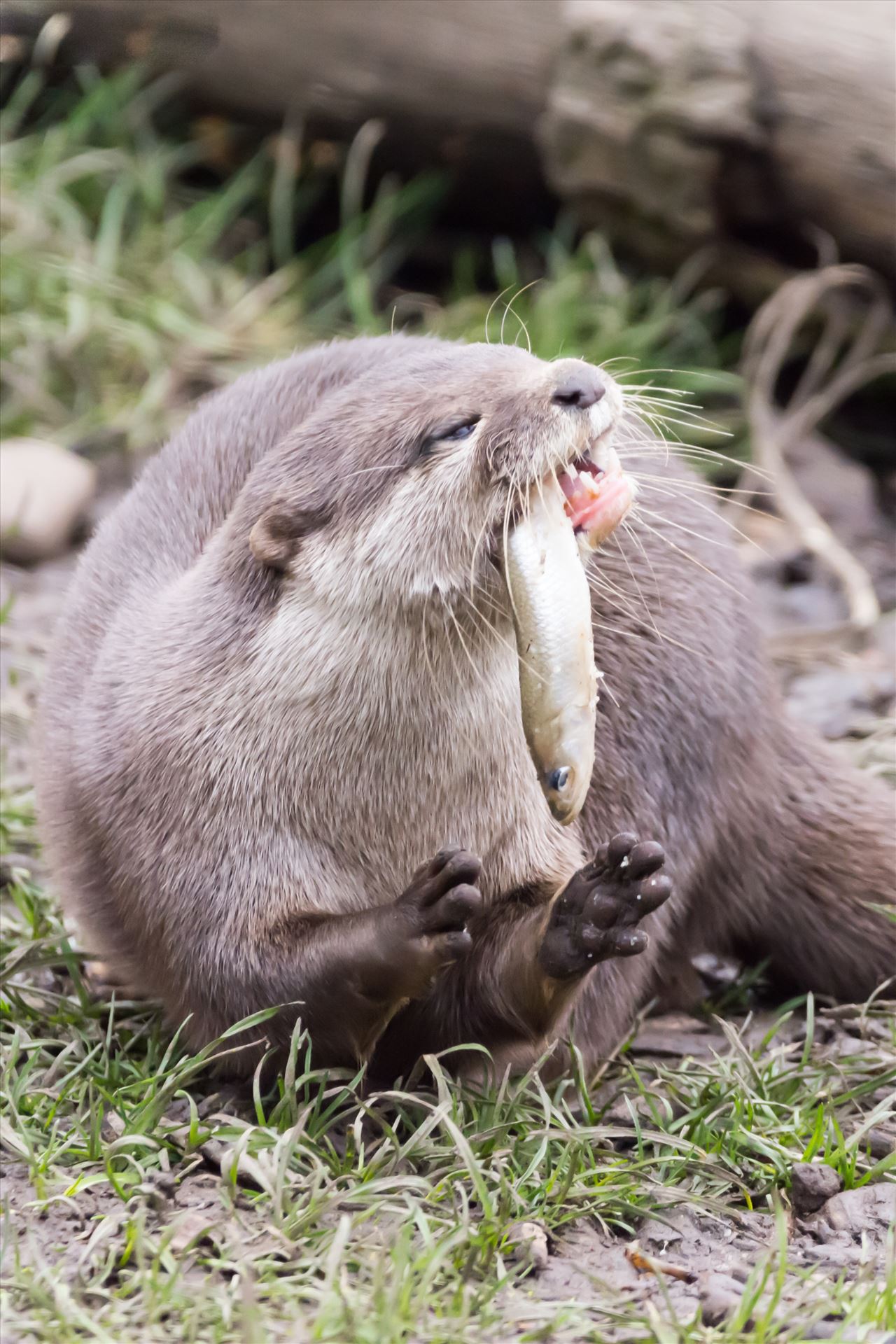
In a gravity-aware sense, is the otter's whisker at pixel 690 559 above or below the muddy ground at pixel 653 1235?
above

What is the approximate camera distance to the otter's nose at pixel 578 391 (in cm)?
189

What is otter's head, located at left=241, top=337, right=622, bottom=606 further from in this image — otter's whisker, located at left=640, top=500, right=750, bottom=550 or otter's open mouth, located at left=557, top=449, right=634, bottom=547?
otter's whisker, located at left=640, top=500, right=750, bottom=550

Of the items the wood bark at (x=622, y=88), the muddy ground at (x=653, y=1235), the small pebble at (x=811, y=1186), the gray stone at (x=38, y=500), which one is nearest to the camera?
the muddy ground at (x=653, y=1235)

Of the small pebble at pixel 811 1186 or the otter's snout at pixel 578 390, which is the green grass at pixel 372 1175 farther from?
the otter's snout at pixel 578 390

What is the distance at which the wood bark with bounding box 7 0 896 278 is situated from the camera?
4.08 meters

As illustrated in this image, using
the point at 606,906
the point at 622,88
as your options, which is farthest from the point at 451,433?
the point at 622,88

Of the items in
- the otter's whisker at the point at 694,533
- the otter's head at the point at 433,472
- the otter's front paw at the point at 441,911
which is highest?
the otter's head at the point at 433,472

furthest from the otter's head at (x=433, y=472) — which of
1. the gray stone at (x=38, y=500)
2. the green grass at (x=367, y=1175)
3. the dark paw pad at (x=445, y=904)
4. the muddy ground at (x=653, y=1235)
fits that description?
the gray stone at (x=38, y=500)

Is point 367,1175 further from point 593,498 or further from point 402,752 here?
point 593,498

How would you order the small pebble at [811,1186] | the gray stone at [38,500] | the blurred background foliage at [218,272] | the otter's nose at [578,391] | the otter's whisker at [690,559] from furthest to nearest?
the blurred background foliage at [218,272] → the gray stone at [38,500] → the otter's whisker at [690,559] → the small pebble at [811,1186] → the otter's nose at [578,391]

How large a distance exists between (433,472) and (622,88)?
2.60 m

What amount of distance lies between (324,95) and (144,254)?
0.66 m

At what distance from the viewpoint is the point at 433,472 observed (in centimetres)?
196

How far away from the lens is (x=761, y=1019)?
2557 mm
